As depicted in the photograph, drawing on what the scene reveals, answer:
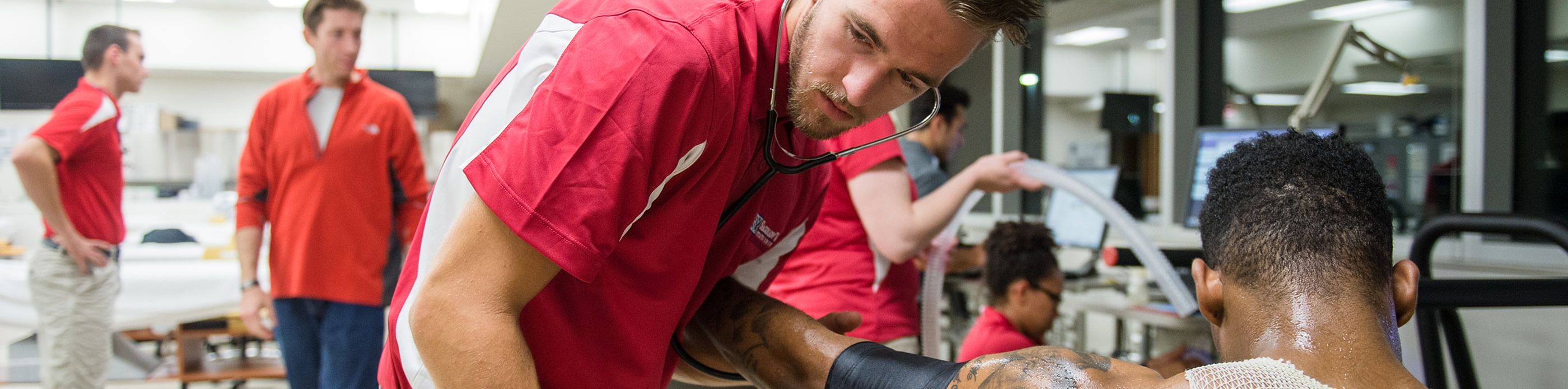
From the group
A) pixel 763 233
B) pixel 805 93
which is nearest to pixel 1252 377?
pixel 805 93

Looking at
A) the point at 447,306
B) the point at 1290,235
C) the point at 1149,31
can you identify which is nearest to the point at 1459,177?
the point at 1290,235

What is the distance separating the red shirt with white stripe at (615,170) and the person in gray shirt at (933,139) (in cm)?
134

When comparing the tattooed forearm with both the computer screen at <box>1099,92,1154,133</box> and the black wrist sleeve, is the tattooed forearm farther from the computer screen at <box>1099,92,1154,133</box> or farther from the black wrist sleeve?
the computer screen at <box>1099,92,1154,133</box>

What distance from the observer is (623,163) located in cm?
70

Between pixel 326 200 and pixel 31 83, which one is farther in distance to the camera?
pixel 31 83

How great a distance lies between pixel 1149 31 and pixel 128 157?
8393 mm

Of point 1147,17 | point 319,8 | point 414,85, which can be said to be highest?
point 1147,17

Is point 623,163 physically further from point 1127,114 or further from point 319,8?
point 1127,114

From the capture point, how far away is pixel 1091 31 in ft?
23.9

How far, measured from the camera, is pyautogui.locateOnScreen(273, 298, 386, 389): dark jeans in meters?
2.18

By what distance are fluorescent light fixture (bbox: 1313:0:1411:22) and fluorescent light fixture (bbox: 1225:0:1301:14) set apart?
0.15 m

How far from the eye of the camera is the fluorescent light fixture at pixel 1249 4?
378 cm

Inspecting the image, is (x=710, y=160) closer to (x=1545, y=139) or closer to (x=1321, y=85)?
(x=1321, y=85)

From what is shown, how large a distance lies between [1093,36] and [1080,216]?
4.25 metres
